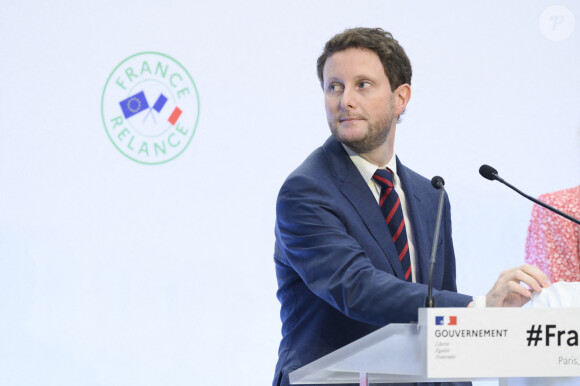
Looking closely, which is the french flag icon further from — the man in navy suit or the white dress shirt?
the white dress shirt

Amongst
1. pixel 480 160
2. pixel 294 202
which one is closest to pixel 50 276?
pixel 294 202

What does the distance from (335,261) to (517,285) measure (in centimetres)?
46

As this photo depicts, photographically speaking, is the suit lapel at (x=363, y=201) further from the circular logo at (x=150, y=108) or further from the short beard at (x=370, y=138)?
the circular logo at (x=150, y=108)

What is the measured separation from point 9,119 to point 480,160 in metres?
1.96

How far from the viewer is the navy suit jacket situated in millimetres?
1965

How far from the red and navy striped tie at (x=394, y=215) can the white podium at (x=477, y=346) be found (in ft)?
2.56

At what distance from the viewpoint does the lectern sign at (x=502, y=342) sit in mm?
1424

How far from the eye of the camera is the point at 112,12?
3283mm

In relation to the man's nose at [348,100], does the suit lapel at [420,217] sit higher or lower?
lower

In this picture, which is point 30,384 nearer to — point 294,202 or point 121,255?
point 121,255

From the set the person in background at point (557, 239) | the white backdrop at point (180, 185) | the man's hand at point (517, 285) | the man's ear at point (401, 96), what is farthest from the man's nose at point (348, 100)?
the person in background at point (557, 239)

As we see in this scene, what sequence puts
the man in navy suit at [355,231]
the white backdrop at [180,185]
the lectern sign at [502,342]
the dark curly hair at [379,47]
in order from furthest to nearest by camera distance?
the white backdrop at [180,185] → the dark curly hair at [379,47] → the man in navy suit at [355,231] → the lectern sign at [502,342]

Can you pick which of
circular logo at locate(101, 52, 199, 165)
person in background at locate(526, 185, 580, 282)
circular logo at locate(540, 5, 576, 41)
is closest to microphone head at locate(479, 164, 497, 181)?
person in background at locate(526, 185, 580, 282)

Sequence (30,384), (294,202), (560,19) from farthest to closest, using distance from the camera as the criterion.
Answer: (560,19)
(30,384)
(294,202)
